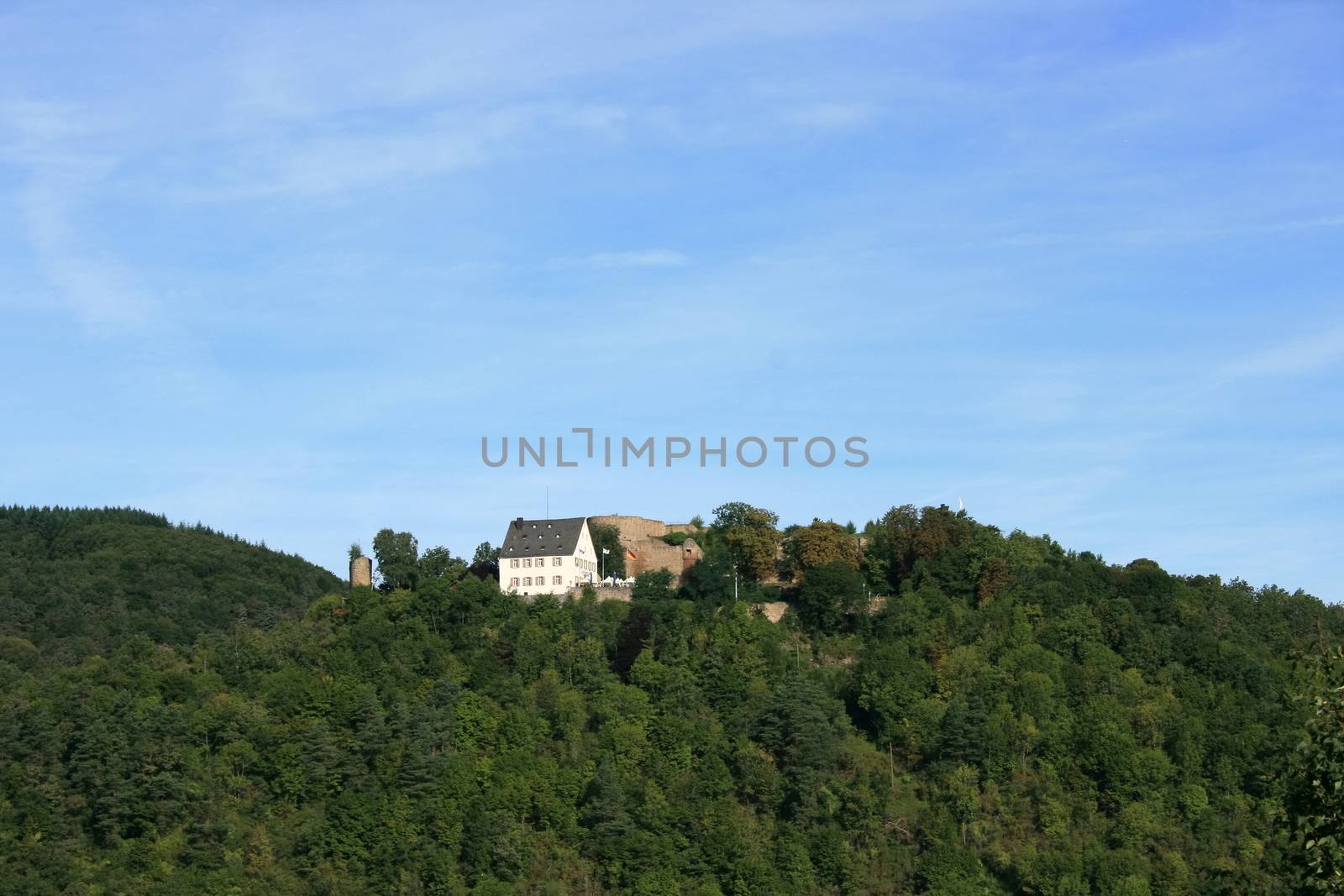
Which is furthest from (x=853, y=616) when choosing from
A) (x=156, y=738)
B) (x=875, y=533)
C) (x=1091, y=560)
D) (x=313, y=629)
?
(x=156, y=738)

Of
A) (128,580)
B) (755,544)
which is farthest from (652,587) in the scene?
(128,580)

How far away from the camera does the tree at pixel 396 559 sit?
9225 cm

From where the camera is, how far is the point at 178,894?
239ft

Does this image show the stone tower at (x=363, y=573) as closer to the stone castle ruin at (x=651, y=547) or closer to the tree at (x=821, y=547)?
the stone castle ruin at (x=651, y=547)

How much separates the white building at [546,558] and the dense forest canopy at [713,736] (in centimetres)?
195

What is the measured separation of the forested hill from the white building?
98.6 feet

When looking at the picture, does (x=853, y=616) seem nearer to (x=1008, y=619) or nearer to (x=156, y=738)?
(x=1008, y=619)

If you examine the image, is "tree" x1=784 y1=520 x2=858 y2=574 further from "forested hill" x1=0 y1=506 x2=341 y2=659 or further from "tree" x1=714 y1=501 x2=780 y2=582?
"forested hill" x1=0 y1=506 x2=341 y2=659

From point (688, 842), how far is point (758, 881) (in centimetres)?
376

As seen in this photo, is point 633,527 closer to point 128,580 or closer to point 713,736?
point 713,736

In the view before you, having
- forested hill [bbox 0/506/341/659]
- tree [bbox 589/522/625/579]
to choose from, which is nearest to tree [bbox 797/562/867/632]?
tree [bbox 589/522/625/579]

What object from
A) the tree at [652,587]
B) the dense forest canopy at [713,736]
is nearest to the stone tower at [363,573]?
the dense forest canopy at [713,736]

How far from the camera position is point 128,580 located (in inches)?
5655

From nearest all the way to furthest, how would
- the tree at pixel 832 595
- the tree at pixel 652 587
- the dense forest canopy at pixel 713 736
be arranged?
the dense forest canopy at pixel 713 736 → the tree at pixel 832 595 → the tree at pixel 652 587
